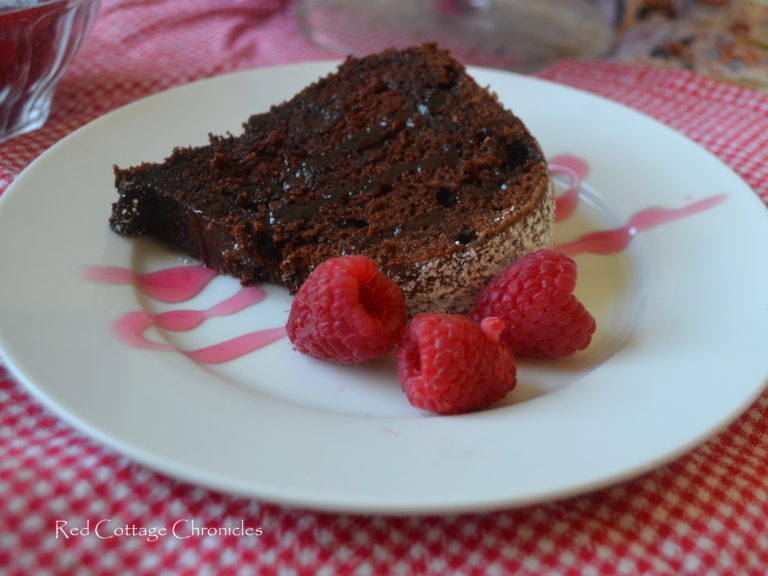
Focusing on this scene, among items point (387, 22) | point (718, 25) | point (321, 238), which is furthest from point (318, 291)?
point (718, 25)

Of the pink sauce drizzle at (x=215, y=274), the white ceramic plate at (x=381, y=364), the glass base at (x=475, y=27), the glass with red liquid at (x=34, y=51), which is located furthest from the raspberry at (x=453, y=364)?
the glass base at (x=475, y=27)

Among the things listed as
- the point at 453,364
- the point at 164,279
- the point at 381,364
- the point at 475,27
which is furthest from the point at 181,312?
the point at 475,27

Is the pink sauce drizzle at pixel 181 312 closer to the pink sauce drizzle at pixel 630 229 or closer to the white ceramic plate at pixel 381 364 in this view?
the white ceramic plate at pixel 381 364

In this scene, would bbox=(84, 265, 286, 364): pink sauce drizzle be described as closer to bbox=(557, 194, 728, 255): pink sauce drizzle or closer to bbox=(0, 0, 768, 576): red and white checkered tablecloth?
bbox=(0, 0, 768, 576): red and white checkered tablecloth

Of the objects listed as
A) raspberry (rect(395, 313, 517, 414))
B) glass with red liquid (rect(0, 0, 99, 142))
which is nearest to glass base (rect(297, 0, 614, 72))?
glass with red liquid (rect(0, 0, 99, 142))

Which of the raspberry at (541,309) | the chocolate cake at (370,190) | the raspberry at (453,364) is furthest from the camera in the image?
the chocolate cake at (370,190)

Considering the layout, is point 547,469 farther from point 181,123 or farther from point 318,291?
point 181,123
